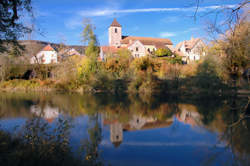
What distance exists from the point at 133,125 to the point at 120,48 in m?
34.3

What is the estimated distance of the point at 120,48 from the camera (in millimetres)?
42125

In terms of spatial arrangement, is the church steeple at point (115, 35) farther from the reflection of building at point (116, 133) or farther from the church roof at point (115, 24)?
the reflection of building at point (116, 133)

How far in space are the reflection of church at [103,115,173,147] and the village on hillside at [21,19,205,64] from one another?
17017 mm

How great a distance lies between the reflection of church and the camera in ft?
24.9

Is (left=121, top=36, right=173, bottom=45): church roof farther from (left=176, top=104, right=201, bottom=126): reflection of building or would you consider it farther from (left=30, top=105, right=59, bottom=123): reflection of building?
(left=30, top=105, right=59, bottom=123): reflection of building

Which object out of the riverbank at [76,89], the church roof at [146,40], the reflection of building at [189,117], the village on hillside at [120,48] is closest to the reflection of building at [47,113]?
the reflection of building at [189,117]

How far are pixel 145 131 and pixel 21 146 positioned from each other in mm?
4662

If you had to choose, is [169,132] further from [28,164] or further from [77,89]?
[77,89]

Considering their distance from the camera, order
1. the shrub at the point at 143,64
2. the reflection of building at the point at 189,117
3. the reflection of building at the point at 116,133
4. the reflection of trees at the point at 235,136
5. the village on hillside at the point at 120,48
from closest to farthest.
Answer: the reflection of trees at the point at 235,136 → the reflection of building at the point at 116,133 → the reflection of building at the point at 189,117 → the shrub at the point at 143,64 → the village on hillside at the point at 120,48

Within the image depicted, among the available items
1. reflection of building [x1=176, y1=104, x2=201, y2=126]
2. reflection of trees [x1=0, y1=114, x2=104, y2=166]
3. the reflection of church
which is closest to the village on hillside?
reflection of building [x1=176, y1=104, x2=201, y2=126]

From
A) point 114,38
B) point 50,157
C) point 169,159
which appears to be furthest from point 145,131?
point 114,38

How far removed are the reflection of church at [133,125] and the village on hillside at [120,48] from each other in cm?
1702

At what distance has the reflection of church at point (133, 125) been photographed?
7.58 m

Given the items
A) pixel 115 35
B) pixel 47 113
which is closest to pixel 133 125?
pixel 47 113
